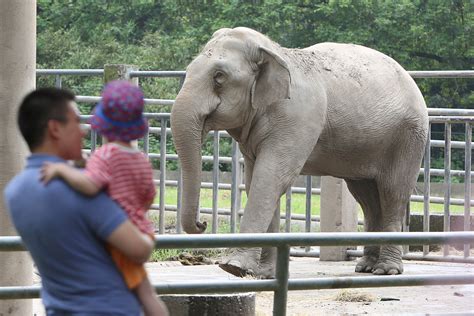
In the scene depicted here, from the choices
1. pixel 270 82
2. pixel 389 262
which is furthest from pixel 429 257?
pixel 270 82

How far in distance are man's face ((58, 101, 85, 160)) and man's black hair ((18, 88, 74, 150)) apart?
0.02 m

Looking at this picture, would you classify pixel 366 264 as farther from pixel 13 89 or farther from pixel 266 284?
pixel 266 284

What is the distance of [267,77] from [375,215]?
2.10 meters

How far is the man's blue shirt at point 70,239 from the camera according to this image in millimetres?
3977

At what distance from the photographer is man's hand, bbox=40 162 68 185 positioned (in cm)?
397

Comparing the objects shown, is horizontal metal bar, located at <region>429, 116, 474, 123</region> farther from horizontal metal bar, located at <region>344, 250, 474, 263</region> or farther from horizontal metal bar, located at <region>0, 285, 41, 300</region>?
horizontal metal bar, located at <region>0, 285, 41, 300</region>

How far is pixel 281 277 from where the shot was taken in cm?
603

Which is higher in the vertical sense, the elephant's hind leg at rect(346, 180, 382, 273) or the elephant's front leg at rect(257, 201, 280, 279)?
the elephant's hind leg at rect(346, 180, 382, 273)

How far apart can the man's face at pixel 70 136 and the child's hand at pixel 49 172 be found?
0.40 feet

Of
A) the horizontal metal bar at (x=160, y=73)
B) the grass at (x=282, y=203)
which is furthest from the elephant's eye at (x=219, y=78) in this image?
the grass at (x=282, y=203)

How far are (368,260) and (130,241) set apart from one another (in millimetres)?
7315

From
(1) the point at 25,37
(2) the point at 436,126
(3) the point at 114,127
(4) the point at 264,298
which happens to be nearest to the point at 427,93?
(2) the point at 436,126

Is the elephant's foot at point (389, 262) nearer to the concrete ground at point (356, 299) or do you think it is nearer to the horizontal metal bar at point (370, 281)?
the concrete ground at point (356, 299)

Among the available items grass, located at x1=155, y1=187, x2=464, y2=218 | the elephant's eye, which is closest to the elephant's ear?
the elephant's eye
